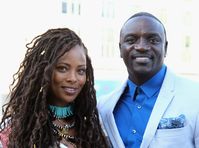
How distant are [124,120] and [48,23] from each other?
14.5 meters

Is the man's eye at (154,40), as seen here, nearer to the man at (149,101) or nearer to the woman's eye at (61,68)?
the man at (149,101)

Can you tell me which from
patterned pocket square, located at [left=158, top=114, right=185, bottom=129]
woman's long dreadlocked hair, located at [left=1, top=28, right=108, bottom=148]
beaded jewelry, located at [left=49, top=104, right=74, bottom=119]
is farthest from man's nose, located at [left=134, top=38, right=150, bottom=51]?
beaded jewelry, located at [left=49, top=104, right=74, bottom=119]

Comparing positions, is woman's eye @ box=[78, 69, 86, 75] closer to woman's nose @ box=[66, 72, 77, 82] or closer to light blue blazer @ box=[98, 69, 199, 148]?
woman's nose @ box=[66, 72, 77, 82]

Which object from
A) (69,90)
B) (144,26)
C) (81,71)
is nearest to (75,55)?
(81,71)

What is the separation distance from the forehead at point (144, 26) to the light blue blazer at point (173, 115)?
34 centimetres

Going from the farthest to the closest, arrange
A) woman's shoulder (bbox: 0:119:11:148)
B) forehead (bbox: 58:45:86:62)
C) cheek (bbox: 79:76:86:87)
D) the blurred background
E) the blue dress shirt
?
1. the blurred background
2. the blue dress shirt
3. cheek (bbox: 79:76:86:87)
4. forehead (bbox: 58:45:86:62)
5. woman's shoulder (bbox: 0:119:11:148)

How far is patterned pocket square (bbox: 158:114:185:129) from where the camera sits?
295cm

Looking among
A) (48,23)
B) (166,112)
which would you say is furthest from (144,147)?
(48,23)

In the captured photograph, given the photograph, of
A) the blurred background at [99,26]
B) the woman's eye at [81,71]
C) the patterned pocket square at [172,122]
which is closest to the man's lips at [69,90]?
the woman's eye at [81,71]

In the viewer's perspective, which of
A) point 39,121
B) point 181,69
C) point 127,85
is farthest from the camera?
point 181,69

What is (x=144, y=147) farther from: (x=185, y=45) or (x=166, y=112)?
(x=185, y=45)

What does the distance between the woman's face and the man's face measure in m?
0.44

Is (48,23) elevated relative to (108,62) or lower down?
elevated

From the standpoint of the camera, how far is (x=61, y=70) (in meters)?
2.82
